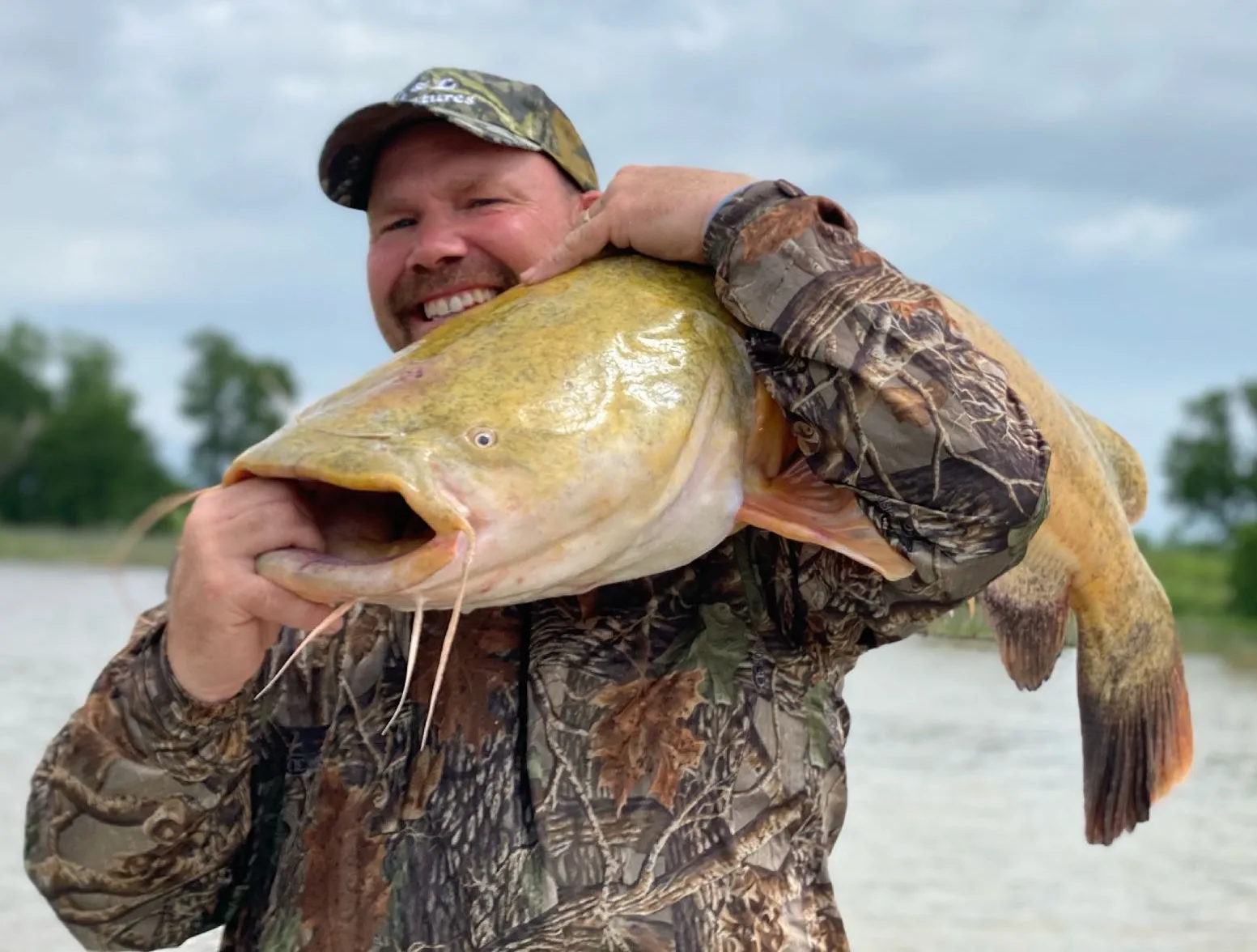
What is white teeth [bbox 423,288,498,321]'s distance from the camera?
2365 millimetres

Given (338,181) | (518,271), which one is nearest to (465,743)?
(518,271)

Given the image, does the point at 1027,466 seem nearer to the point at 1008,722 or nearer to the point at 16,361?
the point at 1008,722

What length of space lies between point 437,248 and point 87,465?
55.5 m

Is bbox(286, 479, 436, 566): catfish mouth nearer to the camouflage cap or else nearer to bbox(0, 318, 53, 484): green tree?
the camouflage cap

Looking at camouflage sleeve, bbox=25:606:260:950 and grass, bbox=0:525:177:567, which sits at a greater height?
grass, bbox=0:525:177:567

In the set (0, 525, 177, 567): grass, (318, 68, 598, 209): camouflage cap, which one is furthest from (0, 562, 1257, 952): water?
(0, 525, 177, 567): grass

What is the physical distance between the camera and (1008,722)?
12.0 m

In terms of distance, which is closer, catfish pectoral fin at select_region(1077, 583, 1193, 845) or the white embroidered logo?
the white embroidered logo

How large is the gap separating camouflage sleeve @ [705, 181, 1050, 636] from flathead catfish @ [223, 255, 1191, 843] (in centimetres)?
7

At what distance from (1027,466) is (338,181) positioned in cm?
159

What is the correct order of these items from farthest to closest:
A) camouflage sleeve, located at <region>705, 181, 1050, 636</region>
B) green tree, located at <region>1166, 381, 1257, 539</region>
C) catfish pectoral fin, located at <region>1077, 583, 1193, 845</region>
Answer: green tree, located at <region>1166, 381, 1257, 539</region>, catfish pectoral fin, located at <region>1077, 583, 1193, 845</region>, camouflage sleeve, located at <region>705, 181, 1050, 636</region>

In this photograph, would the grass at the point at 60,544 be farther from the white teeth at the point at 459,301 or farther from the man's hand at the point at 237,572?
the man's hand at the point at 237,572

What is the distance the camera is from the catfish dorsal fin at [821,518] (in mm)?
1749

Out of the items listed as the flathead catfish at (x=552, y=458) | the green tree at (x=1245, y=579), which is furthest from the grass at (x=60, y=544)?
the green tree at (x=1245, y=579)
